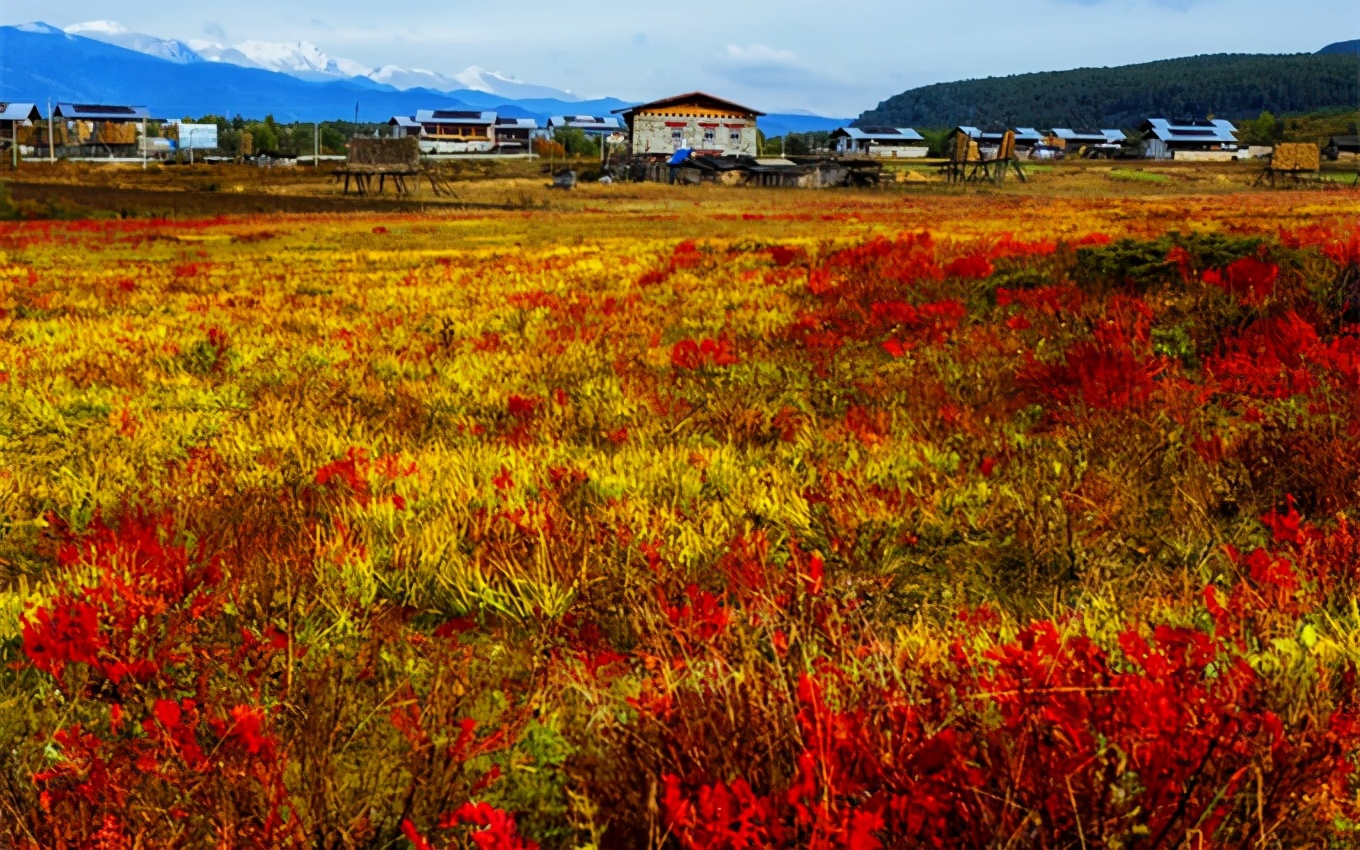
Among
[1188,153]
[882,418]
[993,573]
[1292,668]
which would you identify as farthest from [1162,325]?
[1188,153]

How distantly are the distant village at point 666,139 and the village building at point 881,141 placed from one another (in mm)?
183

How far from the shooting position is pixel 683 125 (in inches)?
4070

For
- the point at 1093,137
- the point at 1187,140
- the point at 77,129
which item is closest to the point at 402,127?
the point at 77,129

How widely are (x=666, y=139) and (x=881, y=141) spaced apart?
3362 inches

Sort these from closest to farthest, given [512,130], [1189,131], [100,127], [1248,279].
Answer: [1248,279]
[100,127]
[1189,131]
[512,130]

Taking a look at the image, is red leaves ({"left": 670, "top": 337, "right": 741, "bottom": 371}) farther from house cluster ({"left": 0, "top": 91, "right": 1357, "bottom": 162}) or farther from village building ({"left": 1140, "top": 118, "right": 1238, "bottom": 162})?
village building ({"left": 1140, "top": 118, "right": 1238, "bottom": 162})

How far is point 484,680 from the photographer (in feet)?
9.57

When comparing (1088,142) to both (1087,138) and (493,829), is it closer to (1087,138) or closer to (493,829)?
(1087,138)

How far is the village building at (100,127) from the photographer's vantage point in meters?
132

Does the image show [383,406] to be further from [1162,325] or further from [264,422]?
[1162,325]

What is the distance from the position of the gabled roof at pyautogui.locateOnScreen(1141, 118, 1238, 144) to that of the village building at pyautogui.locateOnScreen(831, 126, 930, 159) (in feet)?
116

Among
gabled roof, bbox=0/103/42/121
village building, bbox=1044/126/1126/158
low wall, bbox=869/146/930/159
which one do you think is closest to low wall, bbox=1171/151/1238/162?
village building, bbox=1044/126/1126/158

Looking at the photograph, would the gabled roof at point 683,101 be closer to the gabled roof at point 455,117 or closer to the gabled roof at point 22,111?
the gabled roof at point 455,117

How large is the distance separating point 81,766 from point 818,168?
83.7 metres
